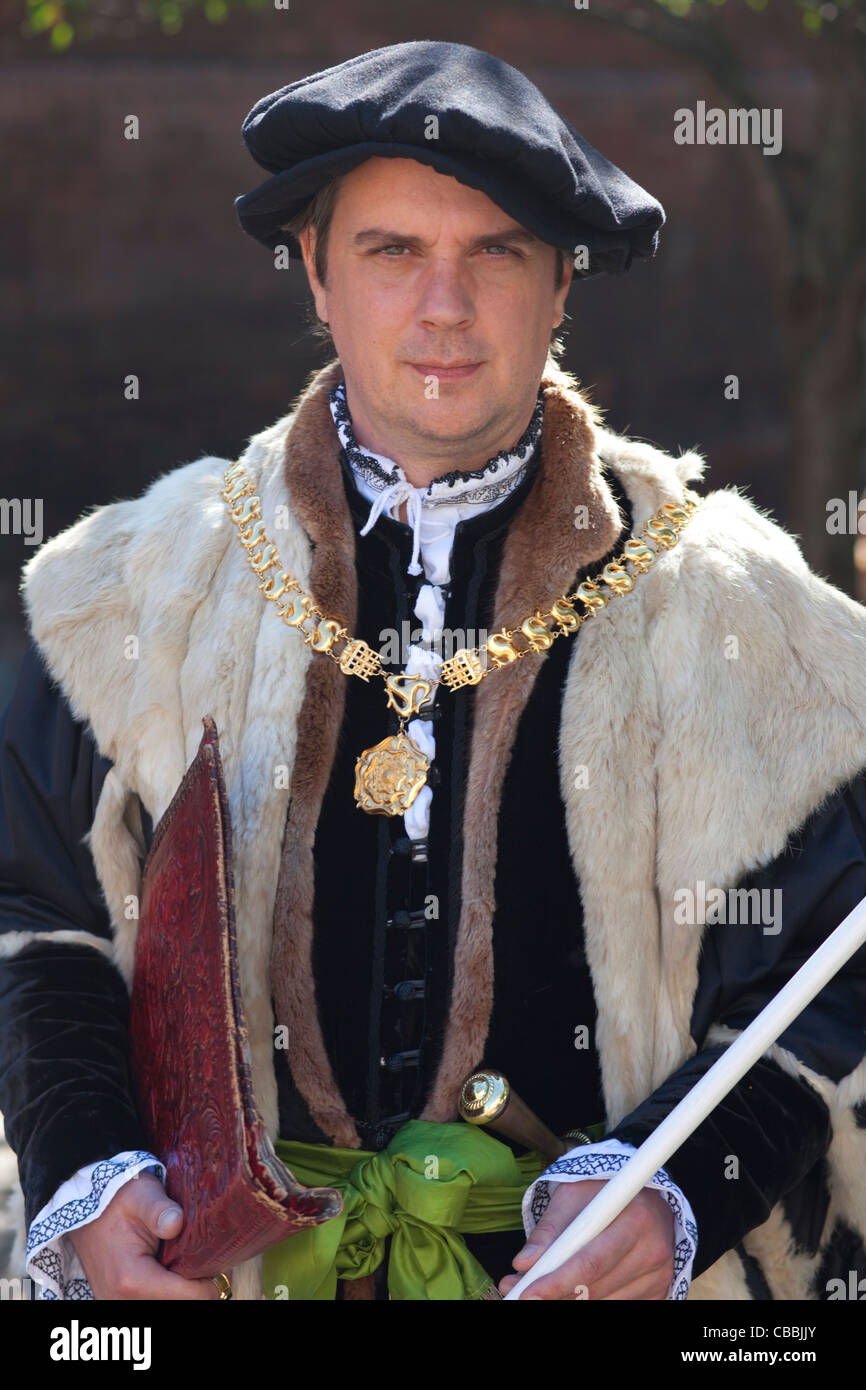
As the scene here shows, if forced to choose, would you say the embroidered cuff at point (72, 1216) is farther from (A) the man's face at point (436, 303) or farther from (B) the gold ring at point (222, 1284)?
(A) the man's face at point (436, 303)

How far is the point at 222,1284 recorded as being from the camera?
7.44ft

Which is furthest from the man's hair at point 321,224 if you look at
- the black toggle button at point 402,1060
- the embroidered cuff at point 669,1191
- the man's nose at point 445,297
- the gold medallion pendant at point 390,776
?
the embroidered cuff at point 669,1191

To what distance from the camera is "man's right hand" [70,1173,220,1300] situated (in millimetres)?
2184

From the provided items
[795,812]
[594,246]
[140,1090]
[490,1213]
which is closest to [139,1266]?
[140,1090]

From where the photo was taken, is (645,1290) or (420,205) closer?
(645,1290)

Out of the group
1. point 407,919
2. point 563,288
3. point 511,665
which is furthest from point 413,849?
point 563,288

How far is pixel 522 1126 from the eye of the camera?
2398 mm

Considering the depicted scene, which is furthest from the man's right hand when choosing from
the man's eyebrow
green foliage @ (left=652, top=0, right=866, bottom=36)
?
green foliage @ (left=652, top=0, right=866, bottom=36)

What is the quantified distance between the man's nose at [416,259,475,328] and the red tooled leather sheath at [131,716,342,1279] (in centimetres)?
70

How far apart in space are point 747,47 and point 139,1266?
9.21 m

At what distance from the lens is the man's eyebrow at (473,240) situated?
8.15 ft

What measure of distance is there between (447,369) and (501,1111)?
106 centimetres

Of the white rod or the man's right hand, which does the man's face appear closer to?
the white rod

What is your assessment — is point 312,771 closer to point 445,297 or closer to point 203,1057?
point 203,1057
